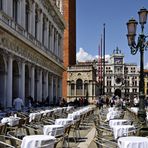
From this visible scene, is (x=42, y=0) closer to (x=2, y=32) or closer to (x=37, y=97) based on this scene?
(x=37, y=97)

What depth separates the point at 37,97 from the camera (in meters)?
40.3

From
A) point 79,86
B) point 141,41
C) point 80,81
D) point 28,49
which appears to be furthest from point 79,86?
point 141,41

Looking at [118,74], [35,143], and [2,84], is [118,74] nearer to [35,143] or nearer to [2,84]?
[2,84]

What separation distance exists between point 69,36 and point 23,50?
41.8m

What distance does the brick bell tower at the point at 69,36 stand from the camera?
7212 cm

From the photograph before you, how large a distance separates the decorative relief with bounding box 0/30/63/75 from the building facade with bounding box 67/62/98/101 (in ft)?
91.4

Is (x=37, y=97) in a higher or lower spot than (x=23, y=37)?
lower

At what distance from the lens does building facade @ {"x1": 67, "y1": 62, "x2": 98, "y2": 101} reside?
249ft

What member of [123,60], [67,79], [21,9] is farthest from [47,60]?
[123,60]

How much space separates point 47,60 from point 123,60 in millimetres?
105424

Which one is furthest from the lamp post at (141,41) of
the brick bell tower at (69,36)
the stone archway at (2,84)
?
the brick bell tower at (69,36)

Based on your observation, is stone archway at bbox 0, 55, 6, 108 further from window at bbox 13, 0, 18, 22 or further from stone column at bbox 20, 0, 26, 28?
stone column at bbox 20, 0, 26, 28

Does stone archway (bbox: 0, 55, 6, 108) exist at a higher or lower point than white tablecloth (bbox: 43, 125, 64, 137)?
higher

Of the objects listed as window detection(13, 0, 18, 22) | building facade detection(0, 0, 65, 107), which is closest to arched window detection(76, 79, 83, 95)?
building facade detection(0, 0, 65, 107)
